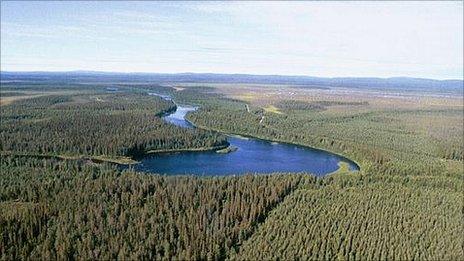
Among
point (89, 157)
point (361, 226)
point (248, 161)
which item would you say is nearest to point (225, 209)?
point (361, 226)

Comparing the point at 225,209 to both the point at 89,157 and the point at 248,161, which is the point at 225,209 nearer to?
the point at 248,161

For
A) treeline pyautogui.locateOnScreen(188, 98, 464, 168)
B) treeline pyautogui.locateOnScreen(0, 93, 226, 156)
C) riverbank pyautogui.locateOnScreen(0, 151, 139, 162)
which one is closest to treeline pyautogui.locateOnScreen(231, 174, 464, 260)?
treeline pyautogui.locateOnScreen(188, 98, 464, 168)

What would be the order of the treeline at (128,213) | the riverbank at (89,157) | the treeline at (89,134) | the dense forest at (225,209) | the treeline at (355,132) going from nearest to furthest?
the treeline at (128,213) → the dense forest at (225,209) → the riverbank at (89,157) → the treeline at (89,134) → the treeline at (355,132)

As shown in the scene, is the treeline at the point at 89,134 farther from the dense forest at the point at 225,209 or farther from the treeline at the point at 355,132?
the treeline at the point at 355,132

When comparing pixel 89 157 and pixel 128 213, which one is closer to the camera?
pixel 128 213

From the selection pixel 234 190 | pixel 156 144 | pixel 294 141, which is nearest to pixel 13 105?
pixel 156 144

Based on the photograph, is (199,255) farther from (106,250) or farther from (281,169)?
(281,169)

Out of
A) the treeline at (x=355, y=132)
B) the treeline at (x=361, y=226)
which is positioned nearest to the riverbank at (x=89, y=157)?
the treeline at (x=361, y=226)
